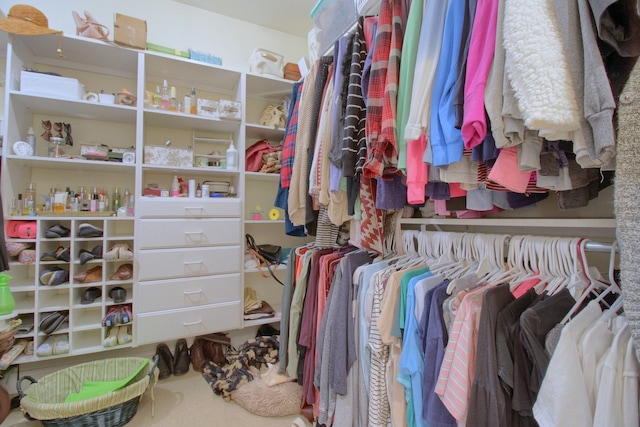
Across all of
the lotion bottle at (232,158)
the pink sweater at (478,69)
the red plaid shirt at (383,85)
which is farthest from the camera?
the lotion bottle at (232,158)

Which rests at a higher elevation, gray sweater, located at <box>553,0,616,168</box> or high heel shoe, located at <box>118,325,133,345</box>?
gray sweater, located at <box>553,0,616,168</box>

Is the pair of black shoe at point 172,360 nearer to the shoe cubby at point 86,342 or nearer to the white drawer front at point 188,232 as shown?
the shoe cubby at point 86,342

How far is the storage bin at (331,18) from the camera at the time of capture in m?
1.37

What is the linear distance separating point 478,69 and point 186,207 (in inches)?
70.3

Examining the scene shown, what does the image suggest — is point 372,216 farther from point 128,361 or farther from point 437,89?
point 128,361

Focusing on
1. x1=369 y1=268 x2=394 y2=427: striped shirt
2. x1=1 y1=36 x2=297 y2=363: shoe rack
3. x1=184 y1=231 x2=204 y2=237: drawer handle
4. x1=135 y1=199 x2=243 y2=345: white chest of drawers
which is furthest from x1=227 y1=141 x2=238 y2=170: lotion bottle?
x1=369 y1=268 x2=394 y2=427: striped shirt

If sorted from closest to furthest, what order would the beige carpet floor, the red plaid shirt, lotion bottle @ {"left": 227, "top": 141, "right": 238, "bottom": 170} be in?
the red plaid shirt
the beige carpet floor
lotion bottle @ {"left": 227, "top": 141, "right": 238, "bottom": 170}

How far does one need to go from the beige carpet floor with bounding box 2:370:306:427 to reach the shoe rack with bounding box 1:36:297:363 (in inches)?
12.3

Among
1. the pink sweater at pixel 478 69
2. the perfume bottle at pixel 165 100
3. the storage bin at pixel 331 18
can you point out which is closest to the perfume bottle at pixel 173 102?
the perfume bottle at pixel 165 100

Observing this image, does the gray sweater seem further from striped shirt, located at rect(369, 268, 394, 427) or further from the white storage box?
the white storage box

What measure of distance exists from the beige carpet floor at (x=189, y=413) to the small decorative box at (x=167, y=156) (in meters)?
1.46

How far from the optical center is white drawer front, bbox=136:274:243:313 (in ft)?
5.93

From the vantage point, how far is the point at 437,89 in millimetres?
765

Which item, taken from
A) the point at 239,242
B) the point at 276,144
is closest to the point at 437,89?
the point at 239,242
